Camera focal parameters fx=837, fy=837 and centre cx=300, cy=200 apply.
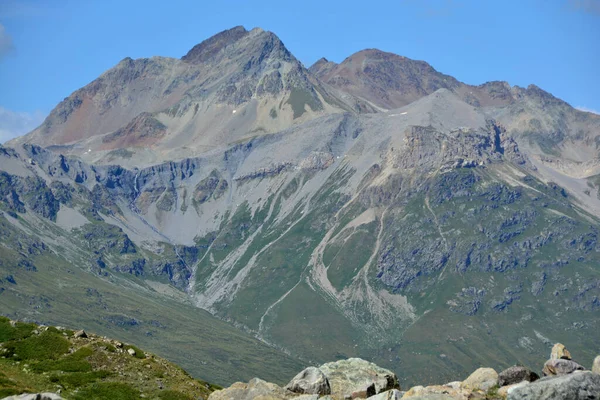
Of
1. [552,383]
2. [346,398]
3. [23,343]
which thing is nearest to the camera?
[552,383]

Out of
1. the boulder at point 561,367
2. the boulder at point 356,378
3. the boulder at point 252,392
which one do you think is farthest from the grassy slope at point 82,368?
the boulder at point 561,367

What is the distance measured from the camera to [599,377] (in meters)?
48.3

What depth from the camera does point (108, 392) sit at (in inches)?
2534

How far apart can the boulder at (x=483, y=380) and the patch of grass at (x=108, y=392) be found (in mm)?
25912

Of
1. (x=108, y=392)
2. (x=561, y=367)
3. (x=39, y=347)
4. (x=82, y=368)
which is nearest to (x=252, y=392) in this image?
(x=108, y=392)

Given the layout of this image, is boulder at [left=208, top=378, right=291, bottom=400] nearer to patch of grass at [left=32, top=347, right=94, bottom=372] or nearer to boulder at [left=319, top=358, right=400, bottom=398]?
boulder at [left=319, top=358, right=400, bottom=398]

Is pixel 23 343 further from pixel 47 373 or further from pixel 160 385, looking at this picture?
pixel 160 385

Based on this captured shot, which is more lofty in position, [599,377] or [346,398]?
[599,377]

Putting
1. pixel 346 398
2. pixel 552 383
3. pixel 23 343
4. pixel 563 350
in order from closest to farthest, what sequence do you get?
pixel 552 383 < pixel 346 398 < pixel 563 350 < pixel 23 343

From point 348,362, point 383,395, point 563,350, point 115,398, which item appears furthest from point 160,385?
point 563,350

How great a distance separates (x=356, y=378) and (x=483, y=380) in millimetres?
10190

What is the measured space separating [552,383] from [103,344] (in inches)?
1622

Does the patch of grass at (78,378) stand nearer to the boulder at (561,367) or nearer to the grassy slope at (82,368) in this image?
the grassy slope at (82,368)

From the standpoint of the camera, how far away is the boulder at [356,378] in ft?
214
